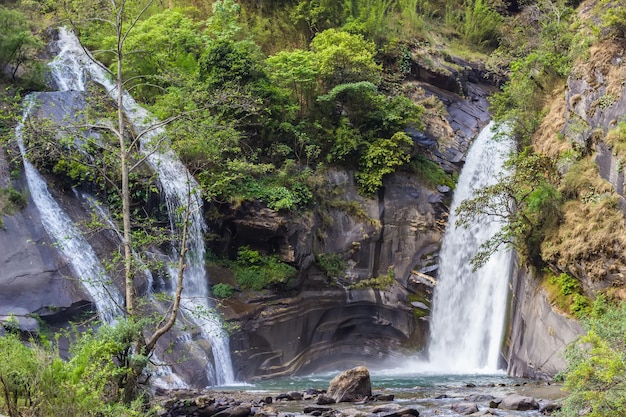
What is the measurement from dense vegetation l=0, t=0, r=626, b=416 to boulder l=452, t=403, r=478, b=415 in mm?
2247

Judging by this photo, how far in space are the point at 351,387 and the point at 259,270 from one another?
24.9ft

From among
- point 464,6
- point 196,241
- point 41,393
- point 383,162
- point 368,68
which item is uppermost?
point 464,6

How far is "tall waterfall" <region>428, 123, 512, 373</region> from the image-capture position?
59.9 feet

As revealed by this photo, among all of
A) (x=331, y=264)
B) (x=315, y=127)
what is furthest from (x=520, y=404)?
(x=315, y=127)

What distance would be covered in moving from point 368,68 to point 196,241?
32.2 feet

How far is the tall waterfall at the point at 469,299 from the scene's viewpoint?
18.3 m

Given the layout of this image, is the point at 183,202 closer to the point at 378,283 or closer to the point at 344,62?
the point at 378,283

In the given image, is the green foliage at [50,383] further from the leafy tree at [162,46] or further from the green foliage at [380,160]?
the leafy tree at [162,46]

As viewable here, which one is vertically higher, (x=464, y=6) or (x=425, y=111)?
(x=464, y=6)

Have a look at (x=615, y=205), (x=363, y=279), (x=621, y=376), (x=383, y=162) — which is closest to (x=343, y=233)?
(x=363, y=279)

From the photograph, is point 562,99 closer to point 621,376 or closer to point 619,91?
point 619,91

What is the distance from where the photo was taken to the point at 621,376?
297 inches

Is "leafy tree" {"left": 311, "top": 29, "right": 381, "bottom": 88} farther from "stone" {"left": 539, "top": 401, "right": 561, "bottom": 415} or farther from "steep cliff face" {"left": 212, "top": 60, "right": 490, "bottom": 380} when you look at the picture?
"stone" {"left": 539, "top": 401, "right": 561, "bottom": 415}

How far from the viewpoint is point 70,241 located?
14977mm
